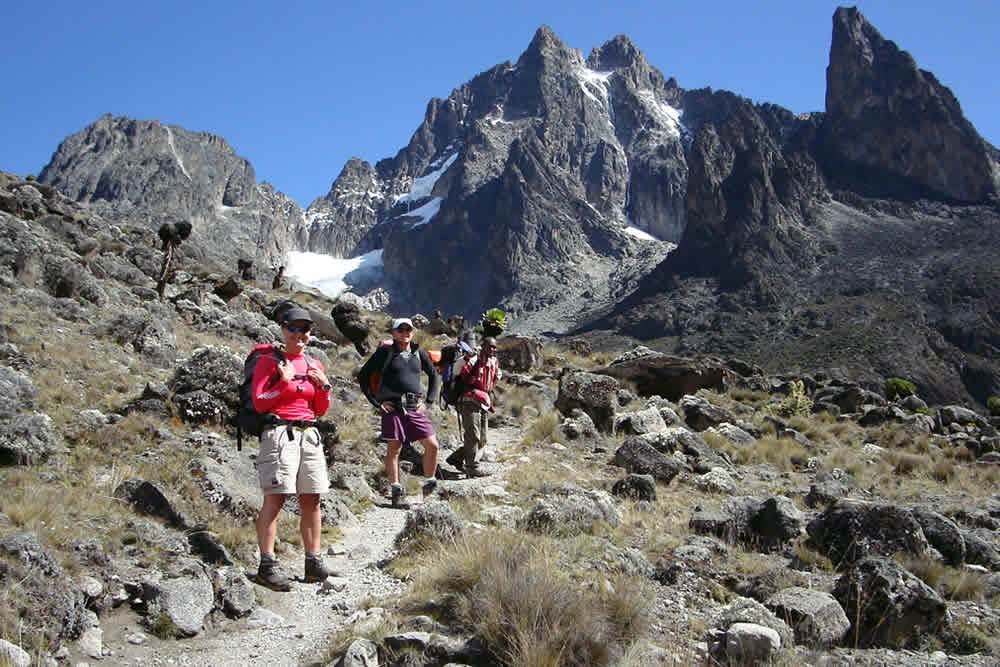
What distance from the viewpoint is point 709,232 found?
129500mm

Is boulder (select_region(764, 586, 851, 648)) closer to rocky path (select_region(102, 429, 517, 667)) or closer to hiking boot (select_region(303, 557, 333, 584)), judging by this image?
rocky path (select_region(102, 429, 517, 667))

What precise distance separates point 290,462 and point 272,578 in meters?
0.75

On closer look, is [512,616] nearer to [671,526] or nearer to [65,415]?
[671,526]

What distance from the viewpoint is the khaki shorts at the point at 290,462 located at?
4797 mm

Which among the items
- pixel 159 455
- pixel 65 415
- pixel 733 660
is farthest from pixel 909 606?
pixel 65 415

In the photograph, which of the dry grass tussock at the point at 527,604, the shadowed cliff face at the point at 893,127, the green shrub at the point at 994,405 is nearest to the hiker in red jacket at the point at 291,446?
the dry grass tussock at the point at 527,604

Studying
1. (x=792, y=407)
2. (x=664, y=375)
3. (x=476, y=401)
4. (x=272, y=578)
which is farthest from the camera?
(x=664, y=375)

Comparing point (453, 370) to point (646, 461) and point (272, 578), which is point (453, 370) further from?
point (272, 578)

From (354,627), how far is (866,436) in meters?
15.0

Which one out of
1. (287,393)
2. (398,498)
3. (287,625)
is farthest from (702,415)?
(287,625)

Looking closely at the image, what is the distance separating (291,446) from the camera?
16.1 ft

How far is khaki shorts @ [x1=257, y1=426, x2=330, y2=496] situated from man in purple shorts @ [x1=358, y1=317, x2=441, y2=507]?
201 centimetres

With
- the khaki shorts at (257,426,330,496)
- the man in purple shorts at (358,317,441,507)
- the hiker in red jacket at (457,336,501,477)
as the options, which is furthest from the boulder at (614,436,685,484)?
the khaki shorts at (257,426,330,496)

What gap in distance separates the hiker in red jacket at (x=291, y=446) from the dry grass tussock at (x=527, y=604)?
3.04ft
